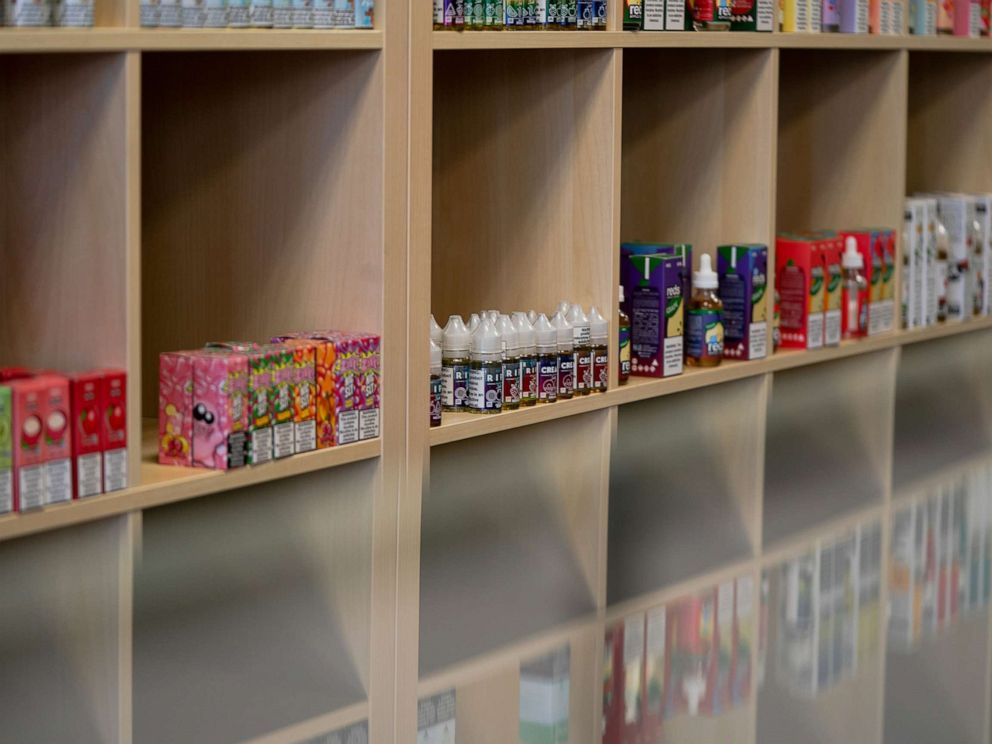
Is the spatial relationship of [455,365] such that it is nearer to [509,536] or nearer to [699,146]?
[509,536]

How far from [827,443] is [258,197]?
1.07 metres

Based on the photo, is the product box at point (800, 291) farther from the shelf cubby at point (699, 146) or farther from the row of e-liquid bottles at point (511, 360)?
the row of e-liquid bottles at point (511, 360)

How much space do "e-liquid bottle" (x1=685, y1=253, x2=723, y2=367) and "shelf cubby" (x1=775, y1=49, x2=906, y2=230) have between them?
0.73 m

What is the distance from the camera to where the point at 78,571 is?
182 centimetres

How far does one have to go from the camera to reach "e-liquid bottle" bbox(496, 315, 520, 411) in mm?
2328

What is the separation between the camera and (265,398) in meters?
1.96

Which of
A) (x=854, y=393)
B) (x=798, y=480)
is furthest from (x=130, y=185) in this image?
(x=854, y=393)

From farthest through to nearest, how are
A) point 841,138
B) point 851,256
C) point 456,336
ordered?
point 841,138 → point 851,256 → point 456,336

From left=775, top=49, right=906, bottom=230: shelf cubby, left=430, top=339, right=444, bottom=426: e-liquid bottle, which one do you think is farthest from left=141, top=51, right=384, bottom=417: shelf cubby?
left=775, top=49, right=906, bottom=230: shelf cubby

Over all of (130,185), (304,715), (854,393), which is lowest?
(304,715)

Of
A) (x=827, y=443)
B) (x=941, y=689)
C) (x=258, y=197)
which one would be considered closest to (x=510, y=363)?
(x=258, y=197)

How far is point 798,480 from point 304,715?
116 cm

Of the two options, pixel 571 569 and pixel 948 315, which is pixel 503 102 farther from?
pixel 948 315

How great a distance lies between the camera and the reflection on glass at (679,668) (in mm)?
1483
